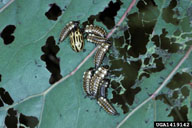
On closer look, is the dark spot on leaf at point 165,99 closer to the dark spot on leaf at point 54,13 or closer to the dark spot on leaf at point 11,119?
the dark spot on leaf at point 54,13

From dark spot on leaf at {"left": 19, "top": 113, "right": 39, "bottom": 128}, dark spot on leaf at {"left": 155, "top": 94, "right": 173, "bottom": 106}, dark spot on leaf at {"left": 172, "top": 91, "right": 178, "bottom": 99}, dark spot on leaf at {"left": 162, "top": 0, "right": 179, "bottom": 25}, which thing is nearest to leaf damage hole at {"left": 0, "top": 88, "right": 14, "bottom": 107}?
dark spot on leaf at {"left": 19, "top": 113, "right": 39, "bottom": 128}

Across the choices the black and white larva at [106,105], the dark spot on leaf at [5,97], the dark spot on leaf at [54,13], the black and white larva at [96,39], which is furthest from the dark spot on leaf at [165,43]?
the dark spot on leaf at [5,97]

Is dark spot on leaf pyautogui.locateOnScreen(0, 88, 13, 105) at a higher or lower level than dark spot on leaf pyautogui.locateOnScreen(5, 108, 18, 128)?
higher

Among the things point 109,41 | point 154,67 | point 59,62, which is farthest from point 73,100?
point 154,67

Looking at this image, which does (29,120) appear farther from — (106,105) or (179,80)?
(179,80)

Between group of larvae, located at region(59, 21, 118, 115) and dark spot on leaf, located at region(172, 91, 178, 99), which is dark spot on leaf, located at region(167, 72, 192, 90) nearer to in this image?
dark spot on leaf, located at region(172, 91, 178, 99)

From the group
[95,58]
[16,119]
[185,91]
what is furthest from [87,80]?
[185,91]

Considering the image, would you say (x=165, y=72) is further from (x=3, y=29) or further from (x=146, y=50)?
(x=3, y=29)
